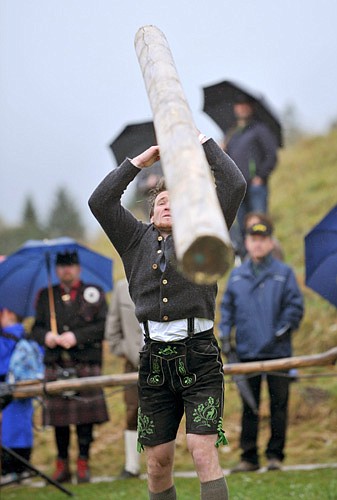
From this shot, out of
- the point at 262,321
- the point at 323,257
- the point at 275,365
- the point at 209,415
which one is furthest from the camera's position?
the point at 262,321

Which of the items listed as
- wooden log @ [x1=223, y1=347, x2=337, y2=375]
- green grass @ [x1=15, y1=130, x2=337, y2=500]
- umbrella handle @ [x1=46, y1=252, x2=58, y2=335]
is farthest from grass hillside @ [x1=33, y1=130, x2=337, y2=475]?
umbrella handle @ [x1=46, y1=252, x2=58, y2=335]

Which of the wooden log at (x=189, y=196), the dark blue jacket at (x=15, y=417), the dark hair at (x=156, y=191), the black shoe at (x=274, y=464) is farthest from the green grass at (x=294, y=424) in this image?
the wooden log at (x=189, y=196)

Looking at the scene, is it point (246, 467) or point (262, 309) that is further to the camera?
point (262, 309)

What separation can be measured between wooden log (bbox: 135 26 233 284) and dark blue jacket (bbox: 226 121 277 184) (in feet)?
19.6

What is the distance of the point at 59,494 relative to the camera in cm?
753

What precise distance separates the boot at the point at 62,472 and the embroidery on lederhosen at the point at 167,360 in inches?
167

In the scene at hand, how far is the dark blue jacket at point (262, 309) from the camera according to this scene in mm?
7914

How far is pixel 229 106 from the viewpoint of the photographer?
966cm

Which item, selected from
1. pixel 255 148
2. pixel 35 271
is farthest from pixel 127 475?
pixel 255 148

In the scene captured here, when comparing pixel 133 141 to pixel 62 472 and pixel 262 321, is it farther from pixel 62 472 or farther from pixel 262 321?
pixel 62 472

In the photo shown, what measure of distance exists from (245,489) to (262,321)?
A: 1621 mm

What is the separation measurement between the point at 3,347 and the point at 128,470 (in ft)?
5.34

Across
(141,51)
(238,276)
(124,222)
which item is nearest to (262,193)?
(238,276)

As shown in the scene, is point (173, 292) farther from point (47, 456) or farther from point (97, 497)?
point (47, 456)
